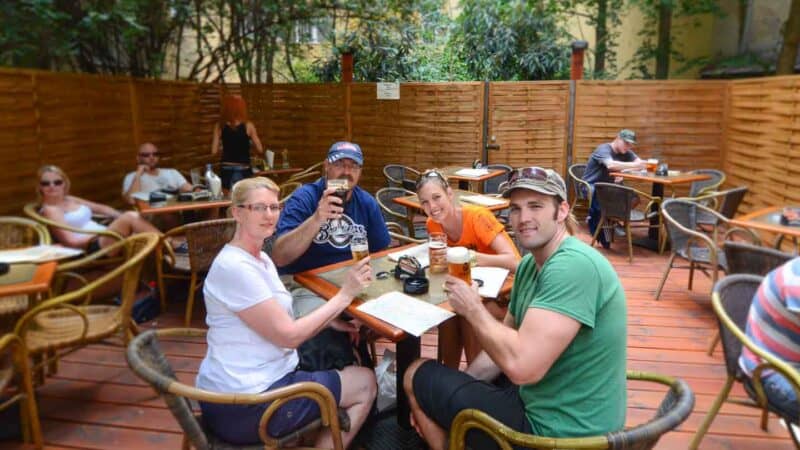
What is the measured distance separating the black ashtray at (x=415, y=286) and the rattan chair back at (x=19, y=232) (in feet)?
8.79

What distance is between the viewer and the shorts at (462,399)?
5.56ft

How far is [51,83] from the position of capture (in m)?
5.43

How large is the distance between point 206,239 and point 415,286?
2.07 m

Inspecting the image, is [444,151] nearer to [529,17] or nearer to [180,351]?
[529,17]

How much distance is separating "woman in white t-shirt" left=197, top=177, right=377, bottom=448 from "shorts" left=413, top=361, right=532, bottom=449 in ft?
1.07

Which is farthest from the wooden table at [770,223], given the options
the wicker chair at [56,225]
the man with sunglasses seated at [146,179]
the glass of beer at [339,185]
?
the man with sunglasses seated at [146,179]

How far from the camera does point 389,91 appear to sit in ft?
26.8

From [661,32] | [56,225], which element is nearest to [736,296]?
[56,225]

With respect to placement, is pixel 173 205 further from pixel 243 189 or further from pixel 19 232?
pixel 243 189

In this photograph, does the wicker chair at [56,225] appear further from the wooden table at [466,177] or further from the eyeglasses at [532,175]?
the wooden table at [466,177]

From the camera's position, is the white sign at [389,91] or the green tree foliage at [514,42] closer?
the white sign at [389,91]

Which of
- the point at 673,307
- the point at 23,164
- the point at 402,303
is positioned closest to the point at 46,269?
the point at 402,303

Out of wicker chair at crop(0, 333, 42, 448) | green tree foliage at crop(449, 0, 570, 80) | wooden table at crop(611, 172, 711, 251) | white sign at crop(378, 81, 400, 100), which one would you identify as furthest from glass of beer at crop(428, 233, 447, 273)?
green tree foliage at crop(449, 0, 570, 80)

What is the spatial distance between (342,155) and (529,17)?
7.85 meters
